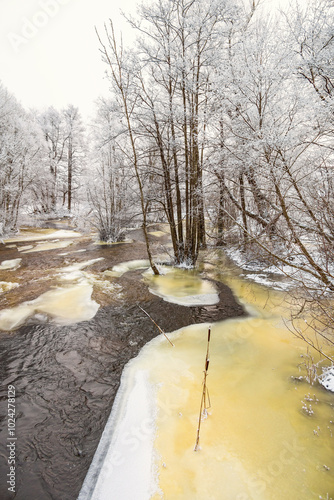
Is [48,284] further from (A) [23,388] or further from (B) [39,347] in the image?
(A) [23,388]

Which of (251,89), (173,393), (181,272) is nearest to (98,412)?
(173,393)

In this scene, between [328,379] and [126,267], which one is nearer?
[328,379]

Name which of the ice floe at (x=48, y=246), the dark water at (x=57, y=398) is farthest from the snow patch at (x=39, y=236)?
the dark water at (x=57, y=398)

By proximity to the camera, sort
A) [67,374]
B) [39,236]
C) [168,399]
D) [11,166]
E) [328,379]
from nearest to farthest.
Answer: [168,399] < [328,379] < [67,374] < [11,166] < [39,236]

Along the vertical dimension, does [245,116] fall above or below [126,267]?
above

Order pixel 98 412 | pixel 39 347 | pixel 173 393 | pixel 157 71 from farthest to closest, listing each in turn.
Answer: pixel 157 71 → pixel 39 347 → pixel 173 393 → pixel 98 412

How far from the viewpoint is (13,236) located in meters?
16.0

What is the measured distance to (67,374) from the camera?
3.82 meters

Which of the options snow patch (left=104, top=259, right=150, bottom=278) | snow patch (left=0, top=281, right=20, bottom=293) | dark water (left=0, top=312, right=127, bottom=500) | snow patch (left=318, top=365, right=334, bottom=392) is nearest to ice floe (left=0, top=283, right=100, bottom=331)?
dark water (left=0, top=312, right=127, bottom=500)

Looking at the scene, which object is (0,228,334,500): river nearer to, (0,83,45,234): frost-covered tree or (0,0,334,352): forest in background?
(0,0,334,352): forest in background

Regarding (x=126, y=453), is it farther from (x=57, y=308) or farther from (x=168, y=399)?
(x=57, y=308)

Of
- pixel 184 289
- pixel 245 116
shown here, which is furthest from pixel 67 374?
pixel 245 116

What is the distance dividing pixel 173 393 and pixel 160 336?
166cm

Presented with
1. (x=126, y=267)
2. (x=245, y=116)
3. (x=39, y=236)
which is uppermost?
(x=245, y=116)
